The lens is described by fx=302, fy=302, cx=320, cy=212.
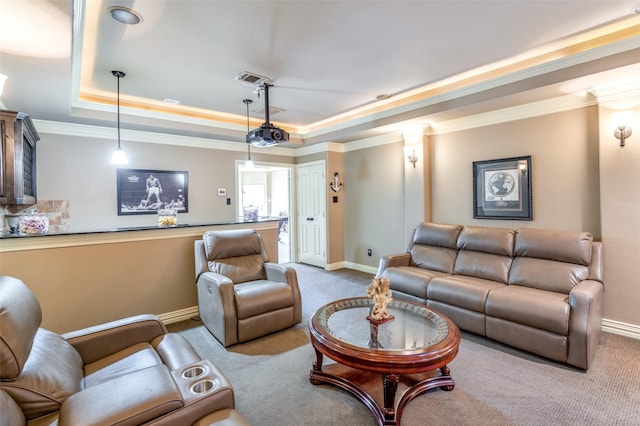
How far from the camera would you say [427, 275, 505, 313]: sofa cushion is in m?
2.90

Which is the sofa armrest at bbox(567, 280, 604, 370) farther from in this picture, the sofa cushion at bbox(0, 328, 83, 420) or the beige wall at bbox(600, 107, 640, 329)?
the sofa cushion at bbox(0, 328, 83, 420)

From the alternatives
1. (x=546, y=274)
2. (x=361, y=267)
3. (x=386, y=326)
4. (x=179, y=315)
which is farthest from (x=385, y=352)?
(x=361, y=267)

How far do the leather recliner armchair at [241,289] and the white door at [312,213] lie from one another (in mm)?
2357

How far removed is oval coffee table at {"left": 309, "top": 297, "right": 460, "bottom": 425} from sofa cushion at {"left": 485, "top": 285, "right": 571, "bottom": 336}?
2.63ft

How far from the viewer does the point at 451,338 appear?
1.98 m

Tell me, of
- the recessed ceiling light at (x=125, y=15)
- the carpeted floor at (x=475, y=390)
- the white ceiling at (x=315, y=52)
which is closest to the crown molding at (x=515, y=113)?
the white ceiling at (x=315, y=52)

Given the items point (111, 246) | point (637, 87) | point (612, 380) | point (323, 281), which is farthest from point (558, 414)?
point (111, 246)

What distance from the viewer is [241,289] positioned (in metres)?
3.02

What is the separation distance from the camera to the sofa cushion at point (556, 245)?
2.90 metres

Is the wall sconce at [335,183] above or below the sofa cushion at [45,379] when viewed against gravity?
above

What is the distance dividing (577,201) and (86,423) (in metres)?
4.34

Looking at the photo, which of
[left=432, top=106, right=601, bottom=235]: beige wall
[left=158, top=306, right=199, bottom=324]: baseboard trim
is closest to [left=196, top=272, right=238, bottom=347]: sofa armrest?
[left=158, top=306, right=199, bottom=324]: baseboard trim

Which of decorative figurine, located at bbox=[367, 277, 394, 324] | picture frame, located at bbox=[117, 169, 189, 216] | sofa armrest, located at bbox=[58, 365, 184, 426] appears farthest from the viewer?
picture frame, located at bbox=[117, 169, 189, 216]

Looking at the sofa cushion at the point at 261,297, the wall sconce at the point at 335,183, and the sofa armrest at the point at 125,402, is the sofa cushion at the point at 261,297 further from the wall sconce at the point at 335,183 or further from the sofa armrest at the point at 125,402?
the wall sconce at the point at 335,183
